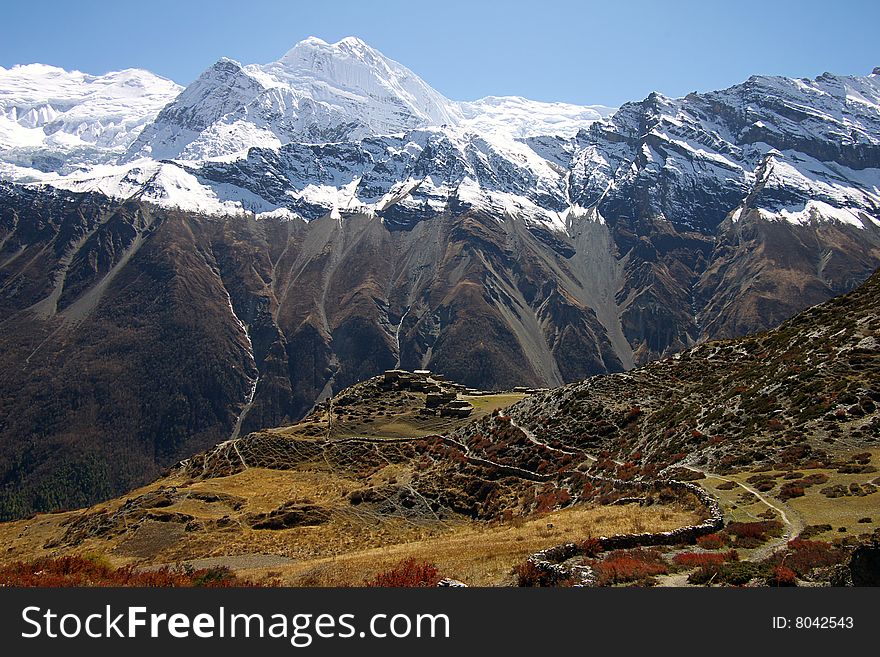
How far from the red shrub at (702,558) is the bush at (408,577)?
8.01 meters

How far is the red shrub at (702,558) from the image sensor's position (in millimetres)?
19930

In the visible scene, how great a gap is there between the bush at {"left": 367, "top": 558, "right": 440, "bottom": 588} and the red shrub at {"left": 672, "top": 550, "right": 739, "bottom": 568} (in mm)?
8005

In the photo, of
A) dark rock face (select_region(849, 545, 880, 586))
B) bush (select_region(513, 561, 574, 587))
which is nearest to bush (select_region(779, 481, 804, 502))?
dark rock face (select_region(849, 545, 880, 586))

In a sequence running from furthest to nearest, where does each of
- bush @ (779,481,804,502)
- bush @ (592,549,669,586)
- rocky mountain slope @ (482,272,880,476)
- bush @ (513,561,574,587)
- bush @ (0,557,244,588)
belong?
rocky mountain slope @ (482,272,880,476)
bush @ (779,481,804,502)
bush @ (0,557,244,588)
bush @ (513,561,574,587)
bush @ (592,549,669,586)

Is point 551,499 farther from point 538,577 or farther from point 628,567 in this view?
point 628,567

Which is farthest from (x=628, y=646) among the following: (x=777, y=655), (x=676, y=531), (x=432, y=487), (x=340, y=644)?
(x=432, y=487)

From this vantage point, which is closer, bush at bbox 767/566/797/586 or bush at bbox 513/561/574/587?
bush at bbox 767/566/797/586

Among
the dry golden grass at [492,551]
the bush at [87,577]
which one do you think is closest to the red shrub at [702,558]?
the dry golden grass at [492,551]

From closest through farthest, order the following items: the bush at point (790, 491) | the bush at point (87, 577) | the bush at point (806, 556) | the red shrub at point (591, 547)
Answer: the bush at point (806, 556) → the bush at point (87, 577) → the red shrub at point (591, 547) → the bush at point (790, 491)

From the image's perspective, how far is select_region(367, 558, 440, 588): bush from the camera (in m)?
19.9

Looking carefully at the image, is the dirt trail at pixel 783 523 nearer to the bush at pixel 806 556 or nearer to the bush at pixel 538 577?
the bush at pixel 806 556

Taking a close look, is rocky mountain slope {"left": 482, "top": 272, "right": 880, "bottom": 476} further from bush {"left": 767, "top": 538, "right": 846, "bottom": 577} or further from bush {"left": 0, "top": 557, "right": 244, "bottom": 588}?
bush {"left": 0, "top": 557, "right": 244, "bottom": 588}

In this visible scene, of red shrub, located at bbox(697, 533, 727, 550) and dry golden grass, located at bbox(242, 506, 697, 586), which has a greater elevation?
red shrub, located at bbox(697, 533, 727, 550)

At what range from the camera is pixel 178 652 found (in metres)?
13.4
